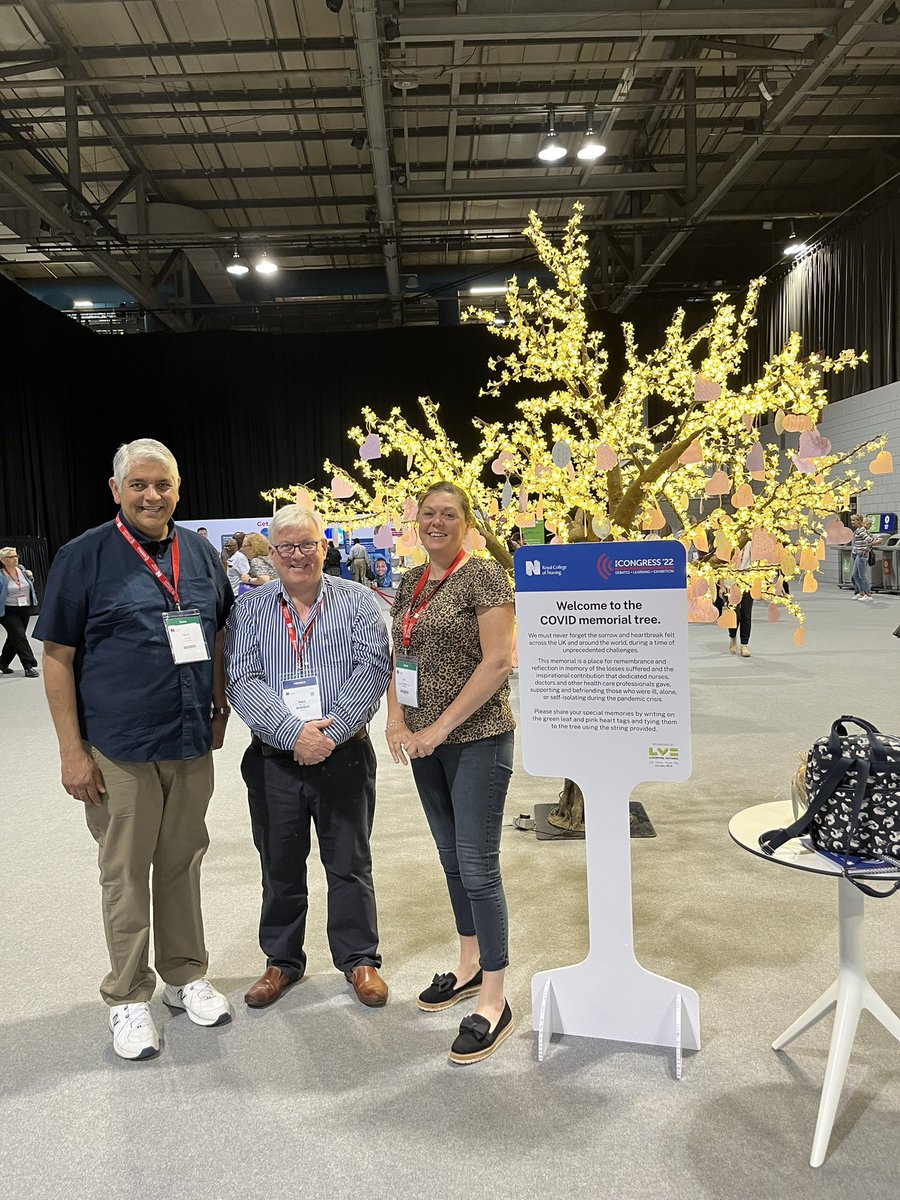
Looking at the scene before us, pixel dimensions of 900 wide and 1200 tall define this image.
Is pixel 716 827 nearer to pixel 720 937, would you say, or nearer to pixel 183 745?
pixel 720 937

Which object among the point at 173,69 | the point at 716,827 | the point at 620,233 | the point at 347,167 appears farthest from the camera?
the point at 620,233

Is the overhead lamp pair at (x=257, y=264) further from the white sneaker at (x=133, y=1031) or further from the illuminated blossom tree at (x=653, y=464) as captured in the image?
the white sneaker at (x=133, y=1031)

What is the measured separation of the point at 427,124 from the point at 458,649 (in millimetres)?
10820

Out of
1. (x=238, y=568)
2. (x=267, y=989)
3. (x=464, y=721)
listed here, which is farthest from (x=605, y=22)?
(x=267, y=989)

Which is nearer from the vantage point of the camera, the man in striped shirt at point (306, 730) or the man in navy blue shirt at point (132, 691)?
the man in navy blue shirt at point (132, 691)

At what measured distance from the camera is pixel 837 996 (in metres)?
2.06

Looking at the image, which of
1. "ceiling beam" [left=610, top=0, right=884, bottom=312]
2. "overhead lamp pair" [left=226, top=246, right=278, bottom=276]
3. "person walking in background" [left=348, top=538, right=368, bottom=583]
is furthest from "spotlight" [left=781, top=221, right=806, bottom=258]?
"person walking in background" [left=348, top=538, right=368, bottom=583]

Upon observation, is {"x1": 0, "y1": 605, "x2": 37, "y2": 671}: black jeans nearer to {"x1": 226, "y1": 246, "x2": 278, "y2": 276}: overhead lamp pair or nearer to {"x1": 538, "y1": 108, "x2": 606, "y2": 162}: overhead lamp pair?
{"x1": 226, "y1": 246, "x2": 278, "y2": 276}: overhead lamp pair

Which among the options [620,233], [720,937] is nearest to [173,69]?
[620,233]

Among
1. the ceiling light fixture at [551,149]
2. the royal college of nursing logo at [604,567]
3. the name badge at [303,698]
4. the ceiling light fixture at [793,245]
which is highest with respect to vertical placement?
the ceiling light fixture at [793,245]

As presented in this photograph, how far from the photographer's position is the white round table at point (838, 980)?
1.84 meters

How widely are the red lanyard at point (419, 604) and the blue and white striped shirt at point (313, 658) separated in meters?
0.09

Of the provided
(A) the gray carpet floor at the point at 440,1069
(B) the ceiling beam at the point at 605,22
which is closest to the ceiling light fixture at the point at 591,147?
(B) the ceiling beam at the point at 605,22

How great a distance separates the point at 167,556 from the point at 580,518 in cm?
206
